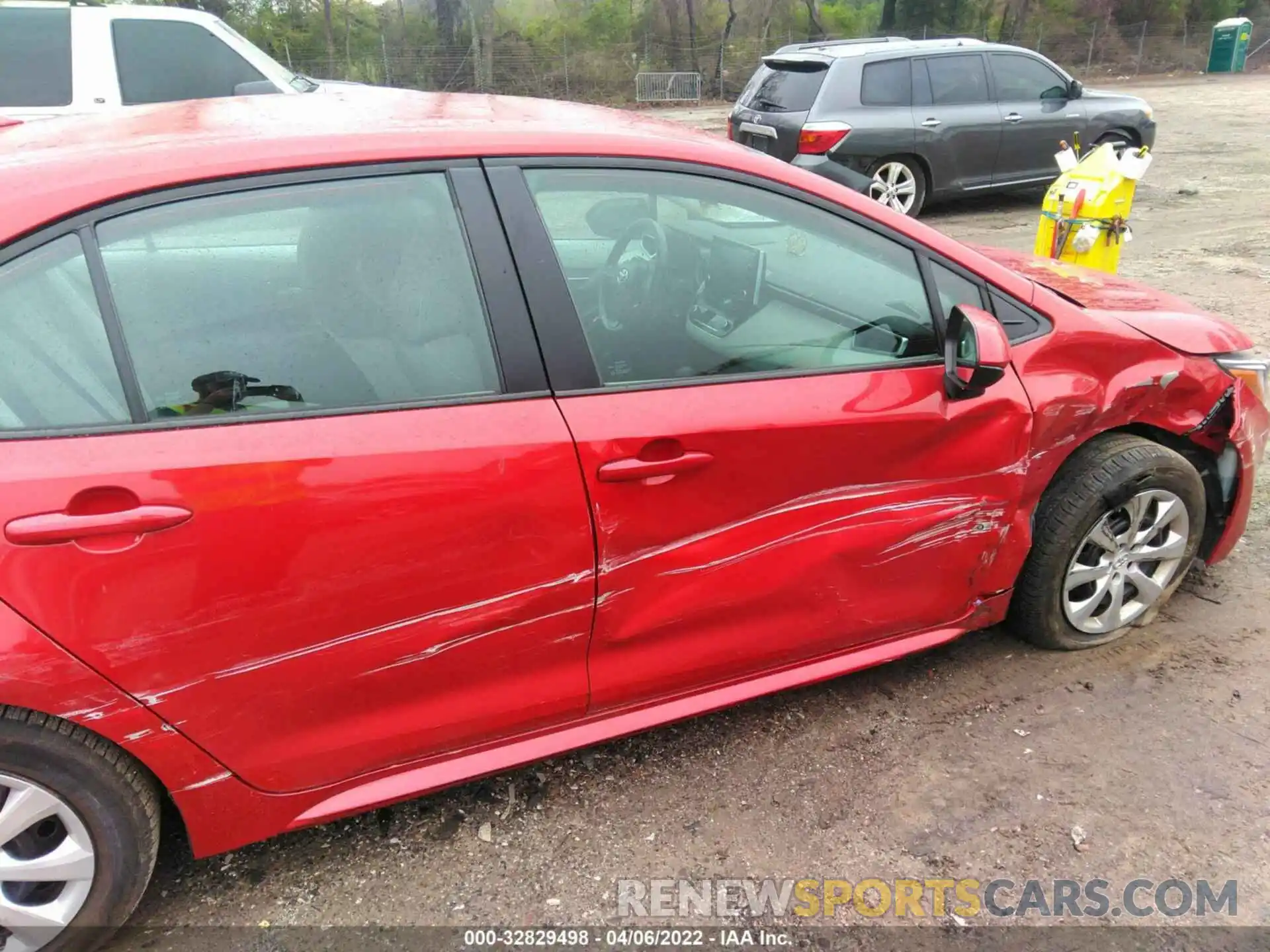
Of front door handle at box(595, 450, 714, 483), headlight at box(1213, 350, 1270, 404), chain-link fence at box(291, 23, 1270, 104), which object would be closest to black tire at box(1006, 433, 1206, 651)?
headlight at box(1213, 350, 1270, 404)

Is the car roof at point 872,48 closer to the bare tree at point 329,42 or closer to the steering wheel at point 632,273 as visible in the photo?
the steering wheel at point 632,273

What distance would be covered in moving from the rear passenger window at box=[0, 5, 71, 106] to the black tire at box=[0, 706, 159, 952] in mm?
6743

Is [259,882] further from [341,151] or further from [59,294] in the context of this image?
[341,151]

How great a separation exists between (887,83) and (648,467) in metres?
8.61

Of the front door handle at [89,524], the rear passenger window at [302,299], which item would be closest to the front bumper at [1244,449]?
the rear passenger window at [302,299]

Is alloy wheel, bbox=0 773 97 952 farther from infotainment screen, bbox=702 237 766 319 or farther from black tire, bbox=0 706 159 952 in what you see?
infotainment screen, bbox=702 237 766 319

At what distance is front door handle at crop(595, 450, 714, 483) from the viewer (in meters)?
2.02

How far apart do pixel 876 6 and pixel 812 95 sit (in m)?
28.1

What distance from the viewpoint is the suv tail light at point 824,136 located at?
29.0 ft

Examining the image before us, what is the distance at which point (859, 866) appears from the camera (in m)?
2.26

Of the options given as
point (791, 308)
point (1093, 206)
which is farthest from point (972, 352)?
point (1093, 206)

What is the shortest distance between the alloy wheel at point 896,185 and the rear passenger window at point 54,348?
8.51 meters

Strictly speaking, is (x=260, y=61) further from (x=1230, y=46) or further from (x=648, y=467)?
(x=1230, y=46)

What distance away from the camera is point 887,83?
9.26 metres
